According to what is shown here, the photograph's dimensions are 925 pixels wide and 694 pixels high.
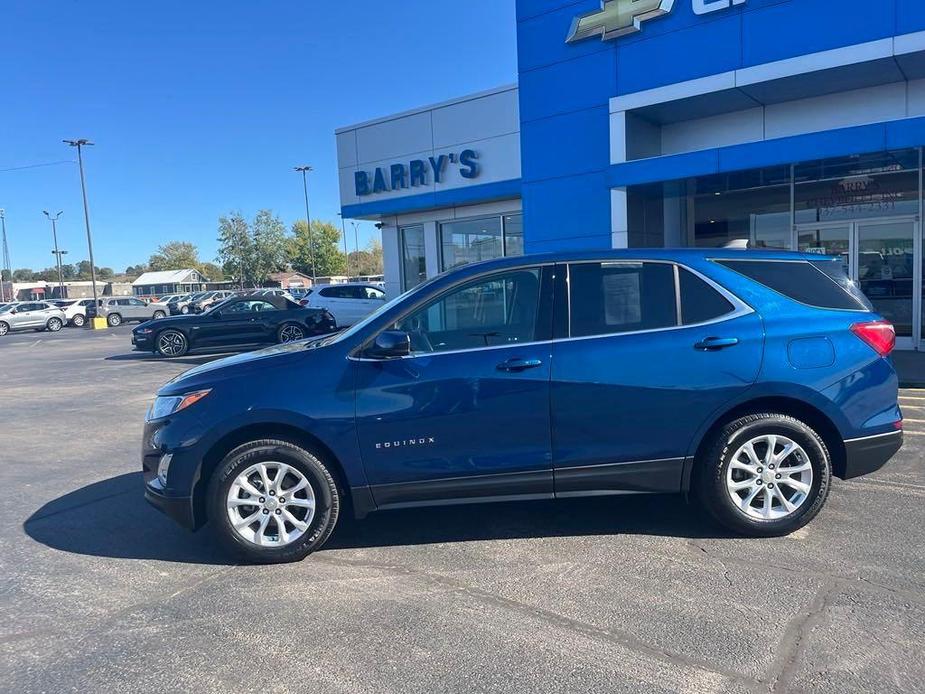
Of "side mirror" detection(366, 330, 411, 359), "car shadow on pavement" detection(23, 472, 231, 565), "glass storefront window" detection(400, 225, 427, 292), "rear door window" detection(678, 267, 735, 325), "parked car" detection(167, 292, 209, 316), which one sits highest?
"glass storefront window" detection(400, 225, 427, 292)

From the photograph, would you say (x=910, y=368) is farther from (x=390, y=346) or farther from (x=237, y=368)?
(x=237, y=368)

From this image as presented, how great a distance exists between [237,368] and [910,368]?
9789 millimetres

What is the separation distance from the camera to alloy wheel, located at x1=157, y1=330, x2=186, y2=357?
16906 millimetres

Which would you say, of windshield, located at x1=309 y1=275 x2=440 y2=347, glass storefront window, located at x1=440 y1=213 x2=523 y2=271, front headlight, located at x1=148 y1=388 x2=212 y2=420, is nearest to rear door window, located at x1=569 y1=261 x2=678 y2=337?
windshield, located at x1=309 y1=275 x2=440 y2=347

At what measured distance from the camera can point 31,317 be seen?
1409 inches

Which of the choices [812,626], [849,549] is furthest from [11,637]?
[849,549]

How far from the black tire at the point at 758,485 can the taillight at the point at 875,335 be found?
67 centimetres

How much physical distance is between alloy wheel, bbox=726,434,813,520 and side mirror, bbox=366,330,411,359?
2.10 m

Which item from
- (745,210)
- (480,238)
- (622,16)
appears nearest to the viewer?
(622,16)

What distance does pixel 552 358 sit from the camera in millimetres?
4188

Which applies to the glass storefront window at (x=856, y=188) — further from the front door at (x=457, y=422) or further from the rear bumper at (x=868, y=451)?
the front door at (x=457, y=422)

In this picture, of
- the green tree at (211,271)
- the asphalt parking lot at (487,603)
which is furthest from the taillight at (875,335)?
the green tree at (211,271)

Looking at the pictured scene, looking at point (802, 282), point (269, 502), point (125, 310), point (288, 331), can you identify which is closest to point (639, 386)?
point (802, 282)

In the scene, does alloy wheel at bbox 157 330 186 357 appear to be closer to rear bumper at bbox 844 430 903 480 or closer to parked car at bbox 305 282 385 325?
parked car at bbox 305 282 385 325
